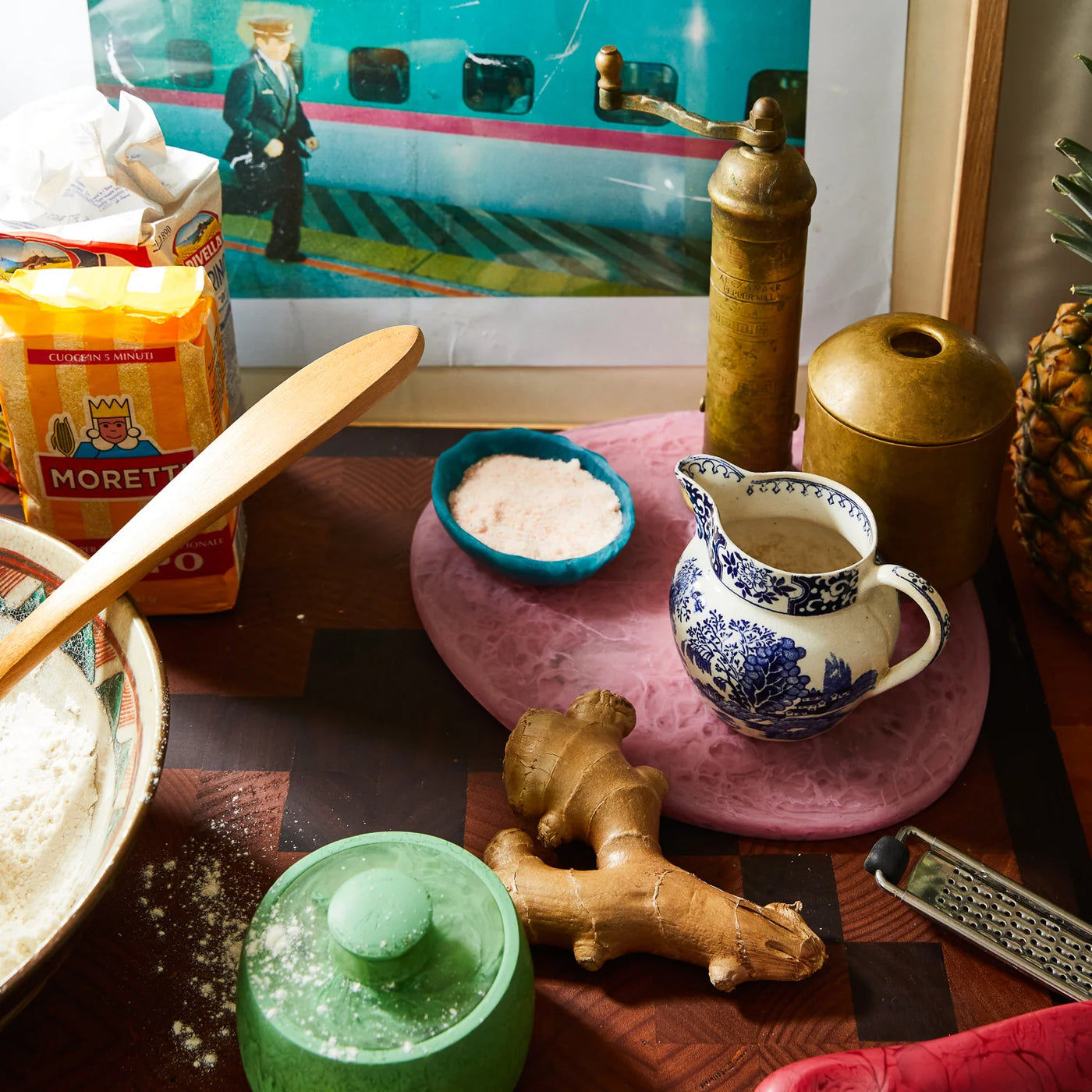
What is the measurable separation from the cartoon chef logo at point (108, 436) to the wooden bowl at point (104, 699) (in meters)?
0.10

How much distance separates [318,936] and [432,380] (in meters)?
0.62

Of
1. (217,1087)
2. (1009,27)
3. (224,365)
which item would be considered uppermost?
(1009,27)

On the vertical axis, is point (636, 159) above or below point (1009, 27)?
below

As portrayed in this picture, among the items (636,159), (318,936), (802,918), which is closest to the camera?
(318,936)

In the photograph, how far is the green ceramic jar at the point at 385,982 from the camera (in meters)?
0.52

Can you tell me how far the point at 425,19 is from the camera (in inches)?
37.6

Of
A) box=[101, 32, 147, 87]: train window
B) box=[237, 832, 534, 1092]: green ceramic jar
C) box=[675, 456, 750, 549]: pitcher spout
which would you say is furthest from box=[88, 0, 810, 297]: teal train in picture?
box=[237, 832, 534, 1092]: green ceramic jar

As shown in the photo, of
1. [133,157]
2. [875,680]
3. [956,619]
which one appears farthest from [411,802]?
[133,157]

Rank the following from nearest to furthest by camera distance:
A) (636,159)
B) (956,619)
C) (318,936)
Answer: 1. (318,936)
2. (956,619)
3. (636,159)

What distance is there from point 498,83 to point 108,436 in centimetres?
44

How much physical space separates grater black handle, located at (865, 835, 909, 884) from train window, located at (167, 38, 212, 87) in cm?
78

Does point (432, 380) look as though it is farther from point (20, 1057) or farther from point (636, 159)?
point (20, 1057)

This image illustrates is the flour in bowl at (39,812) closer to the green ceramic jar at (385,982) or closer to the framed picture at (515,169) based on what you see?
the green ceramic jar at (385,982)

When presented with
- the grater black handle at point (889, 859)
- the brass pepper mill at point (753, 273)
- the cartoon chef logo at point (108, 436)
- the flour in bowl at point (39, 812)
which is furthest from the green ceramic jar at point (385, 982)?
the brass pepper mill at point (753, 273)
